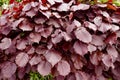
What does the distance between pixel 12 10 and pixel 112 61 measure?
3.35ft

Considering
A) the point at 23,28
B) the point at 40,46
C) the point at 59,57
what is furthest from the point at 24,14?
the point at 59,57

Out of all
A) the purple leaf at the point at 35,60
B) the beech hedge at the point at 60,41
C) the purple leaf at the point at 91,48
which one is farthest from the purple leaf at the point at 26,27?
the purple leaf at the point at 91,48

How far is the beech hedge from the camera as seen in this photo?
2260mm

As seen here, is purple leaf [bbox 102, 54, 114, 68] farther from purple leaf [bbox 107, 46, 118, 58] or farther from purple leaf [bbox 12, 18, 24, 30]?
purple leaf [bbox 12, 18, 24, 30]

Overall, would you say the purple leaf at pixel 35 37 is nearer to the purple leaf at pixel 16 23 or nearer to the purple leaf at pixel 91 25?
the purple leaf at pixel 16 23

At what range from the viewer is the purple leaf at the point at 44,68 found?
86.5 inches

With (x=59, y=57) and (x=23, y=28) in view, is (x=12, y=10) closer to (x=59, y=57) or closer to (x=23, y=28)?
(x=23, y=28)

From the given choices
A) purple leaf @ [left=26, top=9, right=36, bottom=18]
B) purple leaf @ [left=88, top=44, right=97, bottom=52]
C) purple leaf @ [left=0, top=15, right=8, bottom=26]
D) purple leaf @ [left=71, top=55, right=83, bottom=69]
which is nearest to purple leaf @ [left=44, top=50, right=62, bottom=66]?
purple leaf @ [left=71, top=55, right=83, bottom=69]

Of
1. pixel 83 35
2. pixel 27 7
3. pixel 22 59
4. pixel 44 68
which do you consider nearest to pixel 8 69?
pixel 22 59

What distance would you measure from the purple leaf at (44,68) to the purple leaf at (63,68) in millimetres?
74

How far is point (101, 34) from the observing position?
7.89 feet

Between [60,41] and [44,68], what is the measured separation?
252 millimetres

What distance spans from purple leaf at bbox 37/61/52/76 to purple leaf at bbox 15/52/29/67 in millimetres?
113

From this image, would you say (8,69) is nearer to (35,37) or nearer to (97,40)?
(35,37)
